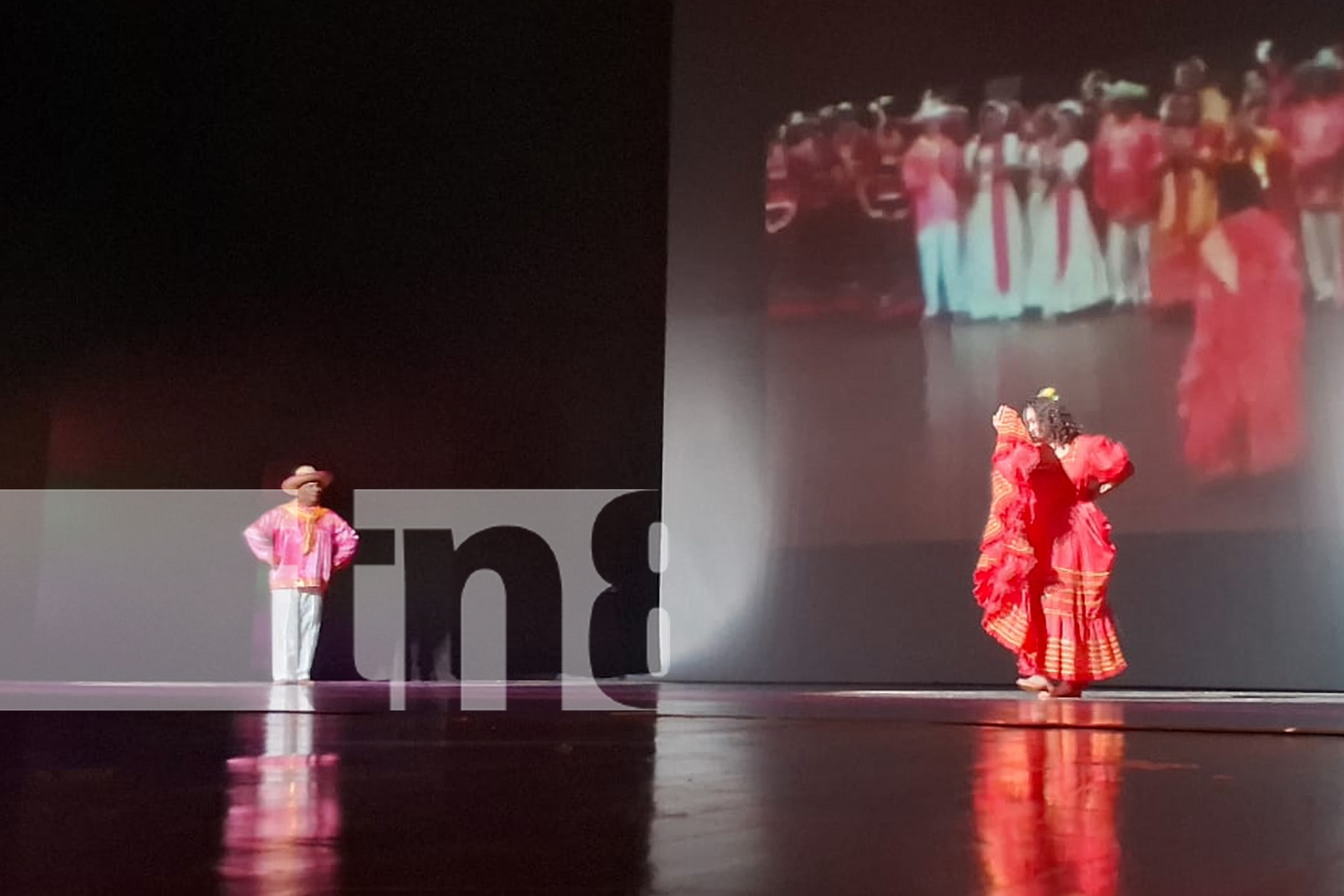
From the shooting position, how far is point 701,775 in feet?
5.55

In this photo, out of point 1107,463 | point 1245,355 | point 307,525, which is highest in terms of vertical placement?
point 1245,355

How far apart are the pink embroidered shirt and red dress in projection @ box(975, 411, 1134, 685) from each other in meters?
2.93

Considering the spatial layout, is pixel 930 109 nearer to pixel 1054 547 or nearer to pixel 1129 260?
pixel 1129 260

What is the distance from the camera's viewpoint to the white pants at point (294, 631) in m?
6.11

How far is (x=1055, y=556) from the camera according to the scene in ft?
14.8

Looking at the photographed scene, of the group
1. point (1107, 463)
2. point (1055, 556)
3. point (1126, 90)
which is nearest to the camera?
point (1107, 463)

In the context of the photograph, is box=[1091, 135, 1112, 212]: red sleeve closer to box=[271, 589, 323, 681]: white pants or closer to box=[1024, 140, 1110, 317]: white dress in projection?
box=[1024, 140, 1110, 317]: white dress in projection

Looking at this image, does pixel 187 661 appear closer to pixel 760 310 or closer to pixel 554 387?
pixel 554 387

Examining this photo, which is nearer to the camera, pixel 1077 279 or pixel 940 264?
pixel 1077 279

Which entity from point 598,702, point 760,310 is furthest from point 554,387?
point 598,702

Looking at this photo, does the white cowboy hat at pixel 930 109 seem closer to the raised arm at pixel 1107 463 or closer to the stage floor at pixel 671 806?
the raised arm at pixel 1107 463

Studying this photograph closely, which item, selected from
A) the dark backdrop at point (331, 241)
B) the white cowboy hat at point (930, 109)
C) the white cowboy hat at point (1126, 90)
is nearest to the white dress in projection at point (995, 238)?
the white cowboy hat at point (930, 109)

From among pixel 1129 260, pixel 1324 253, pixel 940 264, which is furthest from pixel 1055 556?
pixel 1324 253

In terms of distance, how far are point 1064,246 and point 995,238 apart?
0.28 m
